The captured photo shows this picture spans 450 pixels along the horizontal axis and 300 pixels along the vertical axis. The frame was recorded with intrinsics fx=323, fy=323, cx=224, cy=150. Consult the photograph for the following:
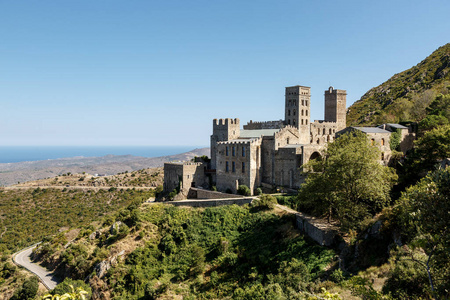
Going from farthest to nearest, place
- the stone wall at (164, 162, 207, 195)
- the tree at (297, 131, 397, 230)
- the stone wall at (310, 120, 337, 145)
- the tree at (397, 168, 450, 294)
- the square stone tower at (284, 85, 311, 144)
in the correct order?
the stone wall at (310, 120, 337, 145), the square stone tower at (284, 85, 311, 144), the stone wall at (164, 162, 207, 195), the tree at (297, 131, 397, 230), the tree at (397, 168, 450, 294)

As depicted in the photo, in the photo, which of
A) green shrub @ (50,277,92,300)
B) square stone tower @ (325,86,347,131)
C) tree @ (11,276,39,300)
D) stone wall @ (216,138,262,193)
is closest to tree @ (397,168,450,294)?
green shrub @ (50,277,92,300)

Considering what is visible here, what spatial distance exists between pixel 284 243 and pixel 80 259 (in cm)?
2840

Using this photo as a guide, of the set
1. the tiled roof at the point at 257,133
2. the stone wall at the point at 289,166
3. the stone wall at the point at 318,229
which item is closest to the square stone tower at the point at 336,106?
the tiled roof at the point at 257,133

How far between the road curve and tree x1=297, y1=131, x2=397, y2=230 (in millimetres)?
36982

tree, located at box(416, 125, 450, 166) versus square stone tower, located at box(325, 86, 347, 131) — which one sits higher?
square stone tower, located at box(325, 86, 347, 131)

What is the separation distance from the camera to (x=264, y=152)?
5244 centimetres

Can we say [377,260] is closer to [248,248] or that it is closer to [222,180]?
[248,248]

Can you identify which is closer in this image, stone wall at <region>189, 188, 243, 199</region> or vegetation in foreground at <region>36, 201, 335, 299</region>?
vegetation in foreground at <region>36, 201, 335, 299</region>

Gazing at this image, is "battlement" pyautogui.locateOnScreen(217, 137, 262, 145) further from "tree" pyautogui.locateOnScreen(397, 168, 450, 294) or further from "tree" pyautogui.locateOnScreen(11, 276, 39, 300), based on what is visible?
"tree" pyautogui.locateOnScreen(397, 168, 450, 294)

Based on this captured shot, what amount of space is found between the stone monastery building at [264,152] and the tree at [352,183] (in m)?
12.3

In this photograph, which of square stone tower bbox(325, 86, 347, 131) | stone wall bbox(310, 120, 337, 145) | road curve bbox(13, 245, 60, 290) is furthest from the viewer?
square stone tower bbox(325, 86, 347, 131)

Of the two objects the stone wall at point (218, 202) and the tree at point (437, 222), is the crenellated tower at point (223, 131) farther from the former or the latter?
the tree at point (437, 222)

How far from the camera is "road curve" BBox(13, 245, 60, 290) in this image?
148 feet

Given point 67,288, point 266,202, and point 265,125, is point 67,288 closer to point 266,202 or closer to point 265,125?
point 266,202
